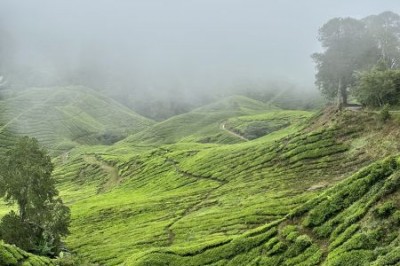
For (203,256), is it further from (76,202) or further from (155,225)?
(76,202)

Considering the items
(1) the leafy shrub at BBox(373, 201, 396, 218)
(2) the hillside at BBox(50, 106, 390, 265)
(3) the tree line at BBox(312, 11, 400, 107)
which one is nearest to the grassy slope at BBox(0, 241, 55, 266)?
(2) the hillside at BBox(50, 106, 390, 265)

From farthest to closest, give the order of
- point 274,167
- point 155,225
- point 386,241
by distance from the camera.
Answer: point 274,167 < point 155,225 < point 386,241

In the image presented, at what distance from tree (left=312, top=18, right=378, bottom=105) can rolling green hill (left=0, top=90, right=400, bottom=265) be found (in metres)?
14.0

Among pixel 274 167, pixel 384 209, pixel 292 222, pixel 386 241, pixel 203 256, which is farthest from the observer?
pixel 274 167

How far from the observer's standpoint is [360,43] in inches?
5379

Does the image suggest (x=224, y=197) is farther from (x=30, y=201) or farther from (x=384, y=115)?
(x=30, y=201)

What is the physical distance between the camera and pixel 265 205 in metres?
88.8

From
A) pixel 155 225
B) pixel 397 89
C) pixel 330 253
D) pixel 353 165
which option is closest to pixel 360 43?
pixel 397 89

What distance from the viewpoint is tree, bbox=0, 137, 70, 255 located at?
277 feet

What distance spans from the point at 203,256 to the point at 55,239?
35.4 metres

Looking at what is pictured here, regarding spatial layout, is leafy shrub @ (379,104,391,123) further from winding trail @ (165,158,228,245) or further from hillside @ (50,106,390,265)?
winding trail @ (165,158,228,245)

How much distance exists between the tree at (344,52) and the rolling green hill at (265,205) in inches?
552

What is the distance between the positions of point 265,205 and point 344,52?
2551 inches

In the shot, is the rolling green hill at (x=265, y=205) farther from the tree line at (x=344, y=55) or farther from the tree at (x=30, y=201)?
the tree line at (x=344, y=55)
